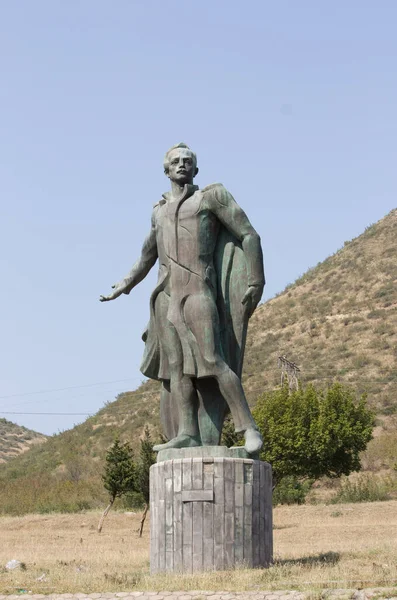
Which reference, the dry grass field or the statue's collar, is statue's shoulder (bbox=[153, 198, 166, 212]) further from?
the dry grass field

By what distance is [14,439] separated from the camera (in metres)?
78.8

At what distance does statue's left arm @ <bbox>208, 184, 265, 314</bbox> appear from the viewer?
1263 cm

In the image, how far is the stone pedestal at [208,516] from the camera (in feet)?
38.2

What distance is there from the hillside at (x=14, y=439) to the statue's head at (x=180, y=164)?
195 feet

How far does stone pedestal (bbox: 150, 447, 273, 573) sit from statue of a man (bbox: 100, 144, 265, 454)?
1.92ft

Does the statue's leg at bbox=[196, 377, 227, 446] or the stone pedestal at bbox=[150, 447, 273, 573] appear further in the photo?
the statue's leg at bbox=[196, 377, 227, 446]

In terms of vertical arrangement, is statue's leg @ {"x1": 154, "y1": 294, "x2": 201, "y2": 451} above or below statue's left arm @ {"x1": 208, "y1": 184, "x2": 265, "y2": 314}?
below

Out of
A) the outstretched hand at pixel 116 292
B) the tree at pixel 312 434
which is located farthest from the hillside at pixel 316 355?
the outstretched hand at pixel 116 292

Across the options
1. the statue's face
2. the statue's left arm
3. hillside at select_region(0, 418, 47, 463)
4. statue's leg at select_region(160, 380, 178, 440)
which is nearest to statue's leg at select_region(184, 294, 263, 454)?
the statue's left arm

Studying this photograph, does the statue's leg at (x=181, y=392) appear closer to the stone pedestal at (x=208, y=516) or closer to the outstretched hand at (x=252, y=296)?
the stone pedestal at (x=208, y=516)

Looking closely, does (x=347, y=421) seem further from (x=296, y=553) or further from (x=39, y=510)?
(x=296, y=553)

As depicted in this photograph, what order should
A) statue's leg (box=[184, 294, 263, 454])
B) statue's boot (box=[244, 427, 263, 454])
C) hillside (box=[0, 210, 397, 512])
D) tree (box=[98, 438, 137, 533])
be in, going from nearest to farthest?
statue's boot (box=[244, 427, 263, 454])
statue's leg (box=[184, 294, 263, 454])
tree (box=[98, 438, 137, 533])
hillside (box=[0, 210, 397, 512])

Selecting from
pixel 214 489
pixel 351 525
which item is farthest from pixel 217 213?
pixel 351 525

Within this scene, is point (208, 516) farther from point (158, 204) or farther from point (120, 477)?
point (120, 477)
